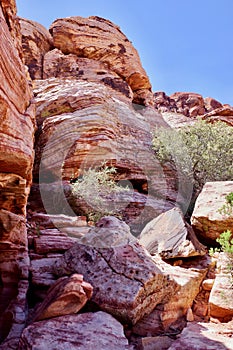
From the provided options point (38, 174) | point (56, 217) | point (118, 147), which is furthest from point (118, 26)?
point (56, 217)

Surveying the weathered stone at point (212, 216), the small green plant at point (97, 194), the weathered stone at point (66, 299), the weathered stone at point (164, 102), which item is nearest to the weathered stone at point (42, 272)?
the weathered stone at point (66, 299)

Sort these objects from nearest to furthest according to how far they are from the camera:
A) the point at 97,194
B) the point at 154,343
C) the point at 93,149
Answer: the point at 154,343 < the point at 97,194 < the point at 93,149

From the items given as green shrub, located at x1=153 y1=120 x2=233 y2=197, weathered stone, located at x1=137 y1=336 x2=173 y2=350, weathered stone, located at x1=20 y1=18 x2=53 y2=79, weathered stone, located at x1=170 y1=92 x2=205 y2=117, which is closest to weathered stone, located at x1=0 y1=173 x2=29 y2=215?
weathered stone, located at x1=137 y1=336 x2=173 y2=350

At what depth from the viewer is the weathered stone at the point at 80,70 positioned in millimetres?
28328

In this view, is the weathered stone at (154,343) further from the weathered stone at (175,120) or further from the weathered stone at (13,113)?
the weathered stone at (175,120)

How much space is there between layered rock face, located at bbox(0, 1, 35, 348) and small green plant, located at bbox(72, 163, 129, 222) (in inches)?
227

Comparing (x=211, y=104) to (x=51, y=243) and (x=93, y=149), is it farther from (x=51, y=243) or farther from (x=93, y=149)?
(x=51, y=243)

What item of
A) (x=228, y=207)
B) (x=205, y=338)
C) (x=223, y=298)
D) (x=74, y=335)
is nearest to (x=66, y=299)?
(x=74, y=335)

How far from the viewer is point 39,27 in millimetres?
31609

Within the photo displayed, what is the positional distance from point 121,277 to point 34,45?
2990 cm

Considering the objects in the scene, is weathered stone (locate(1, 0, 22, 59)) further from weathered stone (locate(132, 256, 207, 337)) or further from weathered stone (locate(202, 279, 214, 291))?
weathered stone (locate(202, 279, 214, 291))

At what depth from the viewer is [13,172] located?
7188 mm

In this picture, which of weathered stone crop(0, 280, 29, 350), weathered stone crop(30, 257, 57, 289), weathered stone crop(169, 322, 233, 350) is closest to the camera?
weathered stone crop(169, 322, 233, 350)

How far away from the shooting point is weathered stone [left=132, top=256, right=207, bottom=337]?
19.4 feet
